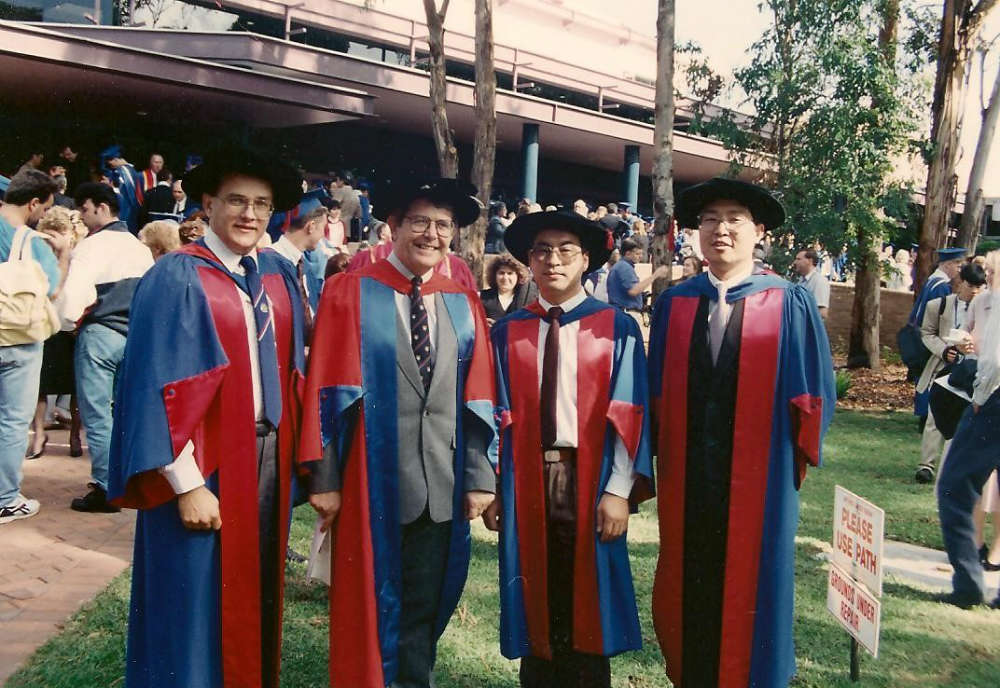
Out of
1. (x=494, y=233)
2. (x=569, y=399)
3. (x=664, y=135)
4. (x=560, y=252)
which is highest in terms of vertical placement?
(x=664, y=135)

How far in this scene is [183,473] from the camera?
2.80m

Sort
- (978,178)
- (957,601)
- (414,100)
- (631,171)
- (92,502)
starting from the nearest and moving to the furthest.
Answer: (957,601)
(92,502)
(978,178)
(414,100)
(631,171)

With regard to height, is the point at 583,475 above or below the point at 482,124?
below

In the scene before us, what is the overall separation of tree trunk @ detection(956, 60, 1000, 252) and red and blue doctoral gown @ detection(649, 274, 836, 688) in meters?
12.3

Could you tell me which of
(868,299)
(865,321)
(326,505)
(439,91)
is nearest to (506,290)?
(326,505)

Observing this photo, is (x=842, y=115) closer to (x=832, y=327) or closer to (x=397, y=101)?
(x=832, y=327)

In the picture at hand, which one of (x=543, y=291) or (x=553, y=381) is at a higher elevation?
(x=543, y=291)

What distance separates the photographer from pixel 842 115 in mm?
11109

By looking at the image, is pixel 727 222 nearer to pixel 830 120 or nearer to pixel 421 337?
pixel 421 337

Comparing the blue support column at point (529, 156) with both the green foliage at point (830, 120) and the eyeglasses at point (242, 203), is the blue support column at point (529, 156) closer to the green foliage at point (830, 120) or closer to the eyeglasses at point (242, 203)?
the green foliage at point (830, 120)

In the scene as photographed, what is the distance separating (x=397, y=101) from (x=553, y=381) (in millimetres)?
15776

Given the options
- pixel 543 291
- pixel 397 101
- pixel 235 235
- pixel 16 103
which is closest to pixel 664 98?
pixel 543 291

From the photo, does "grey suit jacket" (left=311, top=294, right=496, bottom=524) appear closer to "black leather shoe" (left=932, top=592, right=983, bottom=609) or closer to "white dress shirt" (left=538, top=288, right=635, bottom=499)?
"white dress shirt" (left=538, top=288, right=635, bottom=499)

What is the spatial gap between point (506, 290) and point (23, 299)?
3.60 meters
